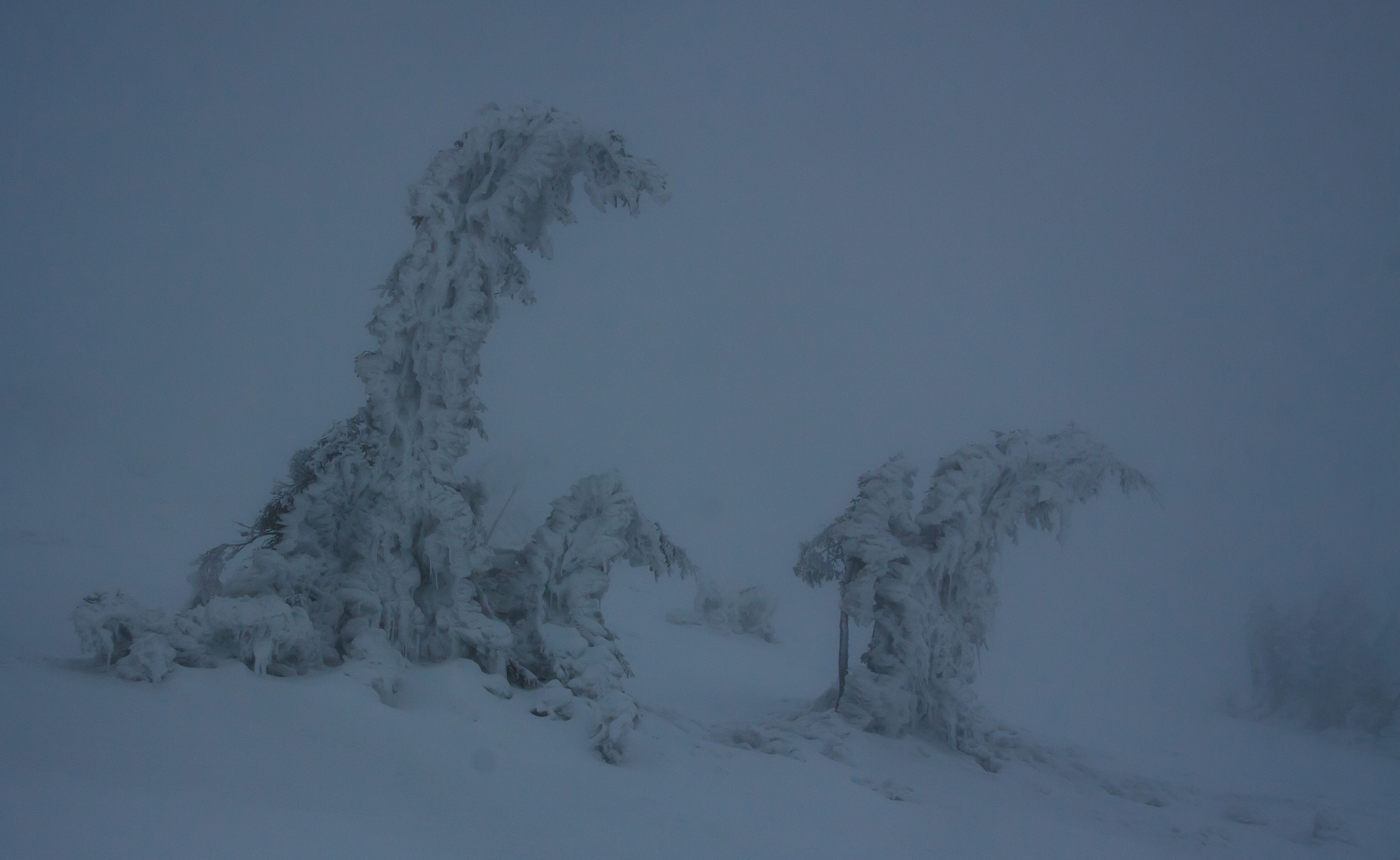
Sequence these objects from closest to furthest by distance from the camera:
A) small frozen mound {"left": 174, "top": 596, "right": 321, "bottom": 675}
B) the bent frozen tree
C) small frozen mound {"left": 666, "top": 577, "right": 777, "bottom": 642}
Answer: small frozen mound {"left": 174, "top": 596, "right": 321, "bottom": 675}
the bent frozen tree
small frozen mound {"left": 666, "top": 577, "right": 777, "bottom": 642}

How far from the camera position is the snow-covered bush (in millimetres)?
15672

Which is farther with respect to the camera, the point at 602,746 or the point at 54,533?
the point at 54,533

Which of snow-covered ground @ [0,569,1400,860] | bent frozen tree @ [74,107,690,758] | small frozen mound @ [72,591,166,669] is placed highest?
bent frozen tree @ [74,107,690,758]

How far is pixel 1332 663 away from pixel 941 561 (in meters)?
11.4

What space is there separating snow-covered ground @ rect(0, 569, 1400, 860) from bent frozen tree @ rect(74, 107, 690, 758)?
0.56 m

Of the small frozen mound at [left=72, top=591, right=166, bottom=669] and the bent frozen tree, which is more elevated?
the bent frozen tree

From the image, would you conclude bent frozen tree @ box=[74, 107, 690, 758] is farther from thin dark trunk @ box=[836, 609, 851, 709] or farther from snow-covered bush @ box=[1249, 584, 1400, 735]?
snow-covered bush @ box=[1249, 584, 1400, 735]

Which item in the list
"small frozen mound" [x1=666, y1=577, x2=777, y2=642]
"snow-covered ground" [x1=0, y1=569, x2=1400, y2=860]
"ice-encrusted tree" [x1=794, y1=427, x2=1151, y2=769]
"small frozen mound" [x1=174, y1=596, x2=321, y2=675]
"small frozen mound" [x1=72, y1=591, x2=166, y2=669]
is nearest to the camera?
"snow-covered ground" [x1=0, y1=569, x2=1400, y2=860]

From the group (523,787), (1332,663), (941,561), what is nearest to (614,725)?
(523,787)

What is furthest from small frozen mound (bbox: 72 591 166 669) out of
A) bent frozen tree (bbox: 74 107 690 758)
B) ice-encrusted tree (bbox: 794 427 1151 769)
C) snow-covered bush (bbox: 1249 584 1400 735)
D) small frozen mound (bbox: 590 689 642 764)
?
snow-covered bush (bbox: 1249 584 1400 735)

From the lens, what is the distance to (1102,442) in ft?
34.7

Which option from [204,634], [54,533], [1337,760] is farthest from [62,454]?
[1337,760]

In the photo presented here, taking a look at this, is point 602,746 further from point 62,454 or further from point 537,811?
point 62,454

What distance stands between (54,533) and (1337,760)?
62.1ft
